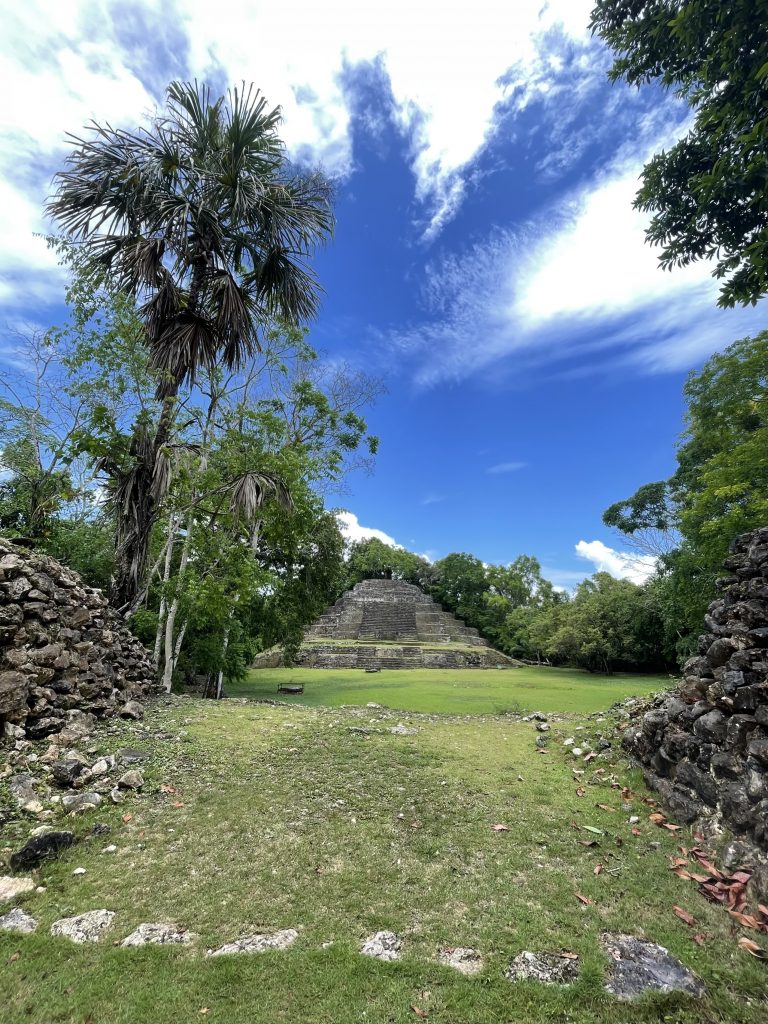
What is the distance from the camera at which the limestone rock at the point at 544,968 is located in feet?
6.35

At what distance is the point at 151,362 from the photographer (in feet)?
20.8

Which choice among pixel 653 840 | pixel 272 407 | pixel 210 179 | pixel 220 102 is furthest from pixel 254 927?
pixel 272 407

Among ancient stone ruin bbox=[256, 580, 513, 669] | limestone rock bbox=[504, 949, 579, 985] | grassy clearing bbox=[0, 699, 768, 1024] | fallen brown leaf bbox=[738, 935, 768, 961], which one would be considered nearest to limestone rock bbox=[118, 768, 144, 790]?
grassy clearing bbox=[0, 699, 768, 1024]

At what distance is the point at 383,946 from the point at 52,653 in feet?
13.1

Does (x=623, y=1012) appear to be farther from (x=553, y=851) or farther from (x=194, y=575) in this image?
(x=194, y=575)

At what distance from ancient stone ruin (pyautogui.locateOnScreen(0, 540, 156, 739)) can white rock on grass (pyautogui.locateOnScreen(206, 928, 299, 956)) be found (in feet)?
9.62

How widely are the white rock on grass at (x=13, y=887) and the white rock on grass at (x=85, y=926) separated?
0.38 meters

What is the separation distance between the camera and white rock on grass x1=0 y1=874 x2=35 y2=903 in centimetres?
240

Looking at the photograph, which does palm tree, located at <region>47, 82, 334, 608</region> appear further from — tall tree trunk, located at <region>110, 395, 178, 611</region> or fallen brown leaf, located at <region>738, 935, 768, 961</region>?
fallen brown leaf, located at <region>738, 935, 768, 961</region>

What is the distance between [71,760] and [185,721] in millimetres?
1695

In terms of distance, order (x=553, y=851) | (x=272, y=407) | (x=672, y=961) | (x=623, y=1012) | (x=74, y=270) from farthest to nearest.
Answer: (x=272, y=407) → (x=74, y=270) → (x=553, y=851) → (x=672, y=961) → (x=623, y=1012)

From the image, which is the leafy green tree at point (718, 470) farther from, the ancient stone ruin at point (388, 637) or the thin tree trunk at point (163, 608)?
the thin tree trunk at point (163, 608)

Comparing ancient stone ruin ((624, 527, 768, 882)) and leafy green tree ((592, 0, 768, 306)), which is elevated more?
leafy green tree ((592, 0, 768, 306))

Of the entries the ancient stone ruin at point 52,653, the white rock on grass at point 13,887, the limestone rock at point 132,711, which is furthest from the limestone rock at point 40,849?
the limestone rock at point 132,711
